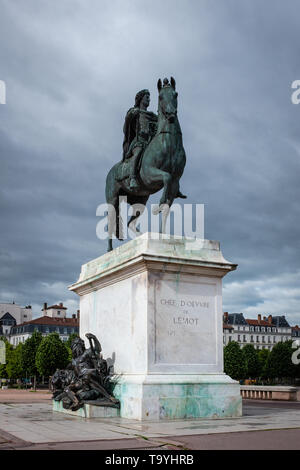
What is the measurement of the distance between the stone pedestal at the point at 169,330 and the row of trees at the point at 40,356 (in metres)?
39.6

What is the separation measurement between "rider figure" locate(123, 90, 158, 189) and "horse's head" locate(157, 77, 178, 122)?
1.15m

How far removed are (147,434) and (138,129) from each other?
877cm

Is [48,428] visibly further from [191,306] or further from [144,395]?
[191,306]

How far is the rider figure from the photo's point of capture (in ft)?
48.4

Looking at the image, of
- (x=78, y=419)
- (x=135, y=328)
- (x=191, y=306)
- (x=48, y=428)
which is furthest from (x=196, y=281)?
(x=48, y=428)

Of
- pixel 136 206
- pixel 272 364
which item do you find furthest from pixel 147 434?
pixel 272 364

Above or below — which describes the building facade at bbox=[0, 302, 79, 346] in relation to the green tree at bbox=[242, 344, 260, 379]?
above

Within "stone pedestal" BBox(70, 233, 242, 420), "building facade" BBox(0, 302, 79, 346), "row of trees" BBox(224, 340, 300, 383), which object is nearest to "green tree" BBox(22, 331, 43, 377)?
"row of trees" BBox(224, 340, 300, 383)

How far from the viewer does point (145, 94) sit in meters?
15.3

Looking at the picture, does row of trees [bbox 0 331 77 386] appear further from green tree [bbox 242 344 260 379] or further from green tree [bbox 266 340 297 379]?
green tree [bbox 242 344 260 379]

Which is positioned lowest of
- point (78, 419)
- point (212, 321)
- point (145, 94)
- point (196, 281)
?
point (78, 419)

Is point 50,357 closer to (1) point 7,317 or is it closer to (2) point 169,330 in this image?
(2) point 169,330

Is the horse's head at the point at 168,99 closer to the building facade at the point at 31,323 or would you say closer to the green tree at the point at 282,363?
the green tree at the point at 282,363
